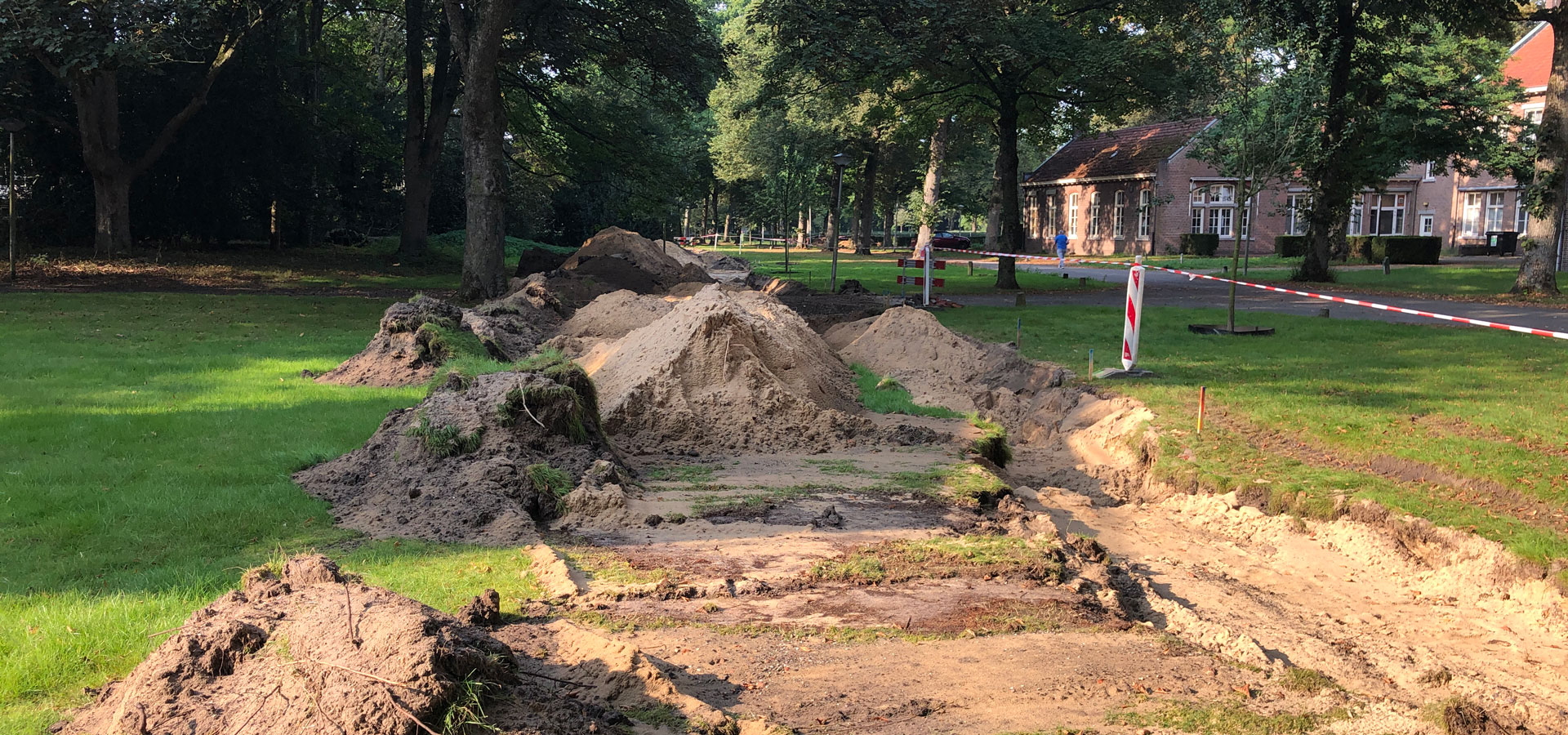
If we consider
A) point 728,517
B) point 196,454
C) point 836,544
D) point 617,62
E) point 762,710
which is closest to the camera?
point 762,710

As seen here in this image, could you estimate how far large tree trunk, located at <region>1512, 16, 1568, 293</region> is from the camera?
23422 millimetres

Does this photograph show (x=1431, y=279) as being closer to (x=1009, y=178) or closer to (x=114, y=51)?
(x=1009, y=178)

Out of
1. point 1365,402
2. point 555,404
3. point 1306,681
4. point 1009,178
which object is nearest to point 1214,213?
point 1009,178

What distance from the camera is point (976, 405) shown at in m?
12.5

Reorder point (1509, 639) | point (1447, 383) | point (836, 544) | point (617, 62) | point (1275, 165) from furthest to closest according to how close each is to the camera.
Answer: point (617, 62) < point (1275, 165) < point (1447, 383) < point (836, 544) < point (1509, 639)

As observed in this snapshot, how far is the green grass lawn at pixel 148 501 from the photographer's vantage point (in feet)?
15.3

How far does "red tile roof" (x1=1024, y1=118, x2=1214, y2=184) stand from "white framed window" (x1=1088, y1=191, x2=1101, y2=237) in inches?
42.2

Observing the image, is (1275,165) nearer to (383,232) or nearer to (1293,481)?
(1293,481)

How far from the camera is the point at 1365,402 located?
11.0 m

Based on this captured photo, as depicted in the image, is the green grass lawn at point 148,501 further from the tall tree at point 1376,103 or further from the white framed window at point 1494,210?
the white framed window at point 1494,210

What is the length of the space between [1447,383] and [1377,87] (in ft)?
59.5

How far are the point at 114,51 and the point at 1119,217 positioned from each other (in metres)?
43.4

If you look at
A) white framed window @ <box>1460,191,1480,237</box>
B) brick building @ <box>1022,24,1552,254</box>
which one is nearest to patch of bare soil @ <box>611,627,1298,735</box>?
brick building @ <box>1022,24,1552,254</box>

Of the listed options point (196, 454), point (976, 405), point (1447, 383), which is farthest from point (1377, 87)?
point (196, 454)
